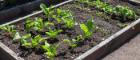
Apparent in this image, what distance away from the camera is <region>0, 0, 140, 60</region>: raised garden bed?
14.5 ft

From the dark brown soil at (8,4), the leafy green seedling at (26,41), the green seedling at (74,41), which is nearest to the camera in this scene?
the leafy green seedling at (26,41)

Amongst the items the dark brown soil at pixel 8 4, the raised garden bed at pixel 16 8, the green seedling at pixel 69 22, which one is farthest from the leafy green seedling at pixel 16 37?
the dark brown soil at pixel 8 4

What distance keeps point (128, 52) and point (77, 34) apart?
1050 mm

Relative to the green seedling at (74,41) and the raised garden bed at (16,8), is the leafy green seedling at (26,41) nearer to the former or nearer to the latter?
the green seedling at (74,41)

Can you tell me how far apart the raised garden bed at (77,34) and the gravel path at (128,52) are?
11cm

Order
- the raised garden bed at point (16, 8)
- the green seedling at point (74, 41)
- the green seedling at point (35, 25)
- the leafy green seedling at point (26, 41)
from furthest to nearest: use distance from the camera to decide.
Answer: the raised garden bed at point (16, 8) < the green seedling at point (35, 25) < the green seedling at point (74, 41) < the leafy green seedling at point (26, 41)

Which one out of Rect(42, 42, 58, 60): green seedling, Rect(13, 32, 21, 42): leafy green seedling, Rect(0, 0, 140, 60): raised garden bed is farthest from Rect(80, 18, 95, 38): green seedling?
Rect(13, 32, 21, 42): leafy green seedling

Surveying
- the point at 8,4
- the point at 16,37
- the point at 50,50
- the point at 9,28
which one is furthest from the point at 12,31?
the point at 8,4

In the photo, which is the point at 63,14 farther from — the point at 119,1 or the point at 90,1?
the point at 119,1

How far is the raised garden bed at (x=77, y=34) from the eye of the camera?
443cm

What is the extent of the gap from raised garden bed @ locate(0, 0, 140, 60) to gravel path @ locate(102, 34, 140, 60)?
0.11 m

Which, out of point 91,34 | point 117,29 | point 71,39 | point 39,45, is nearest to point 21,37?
point 39,45

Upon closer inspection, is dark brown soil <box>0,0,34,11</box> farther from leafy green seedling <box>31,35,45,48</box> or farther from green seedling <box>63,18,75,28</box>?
leafy green seedling <box>31,35,45,48</box>

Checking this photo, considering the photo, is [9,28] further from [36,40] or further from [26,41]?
[36,40]
